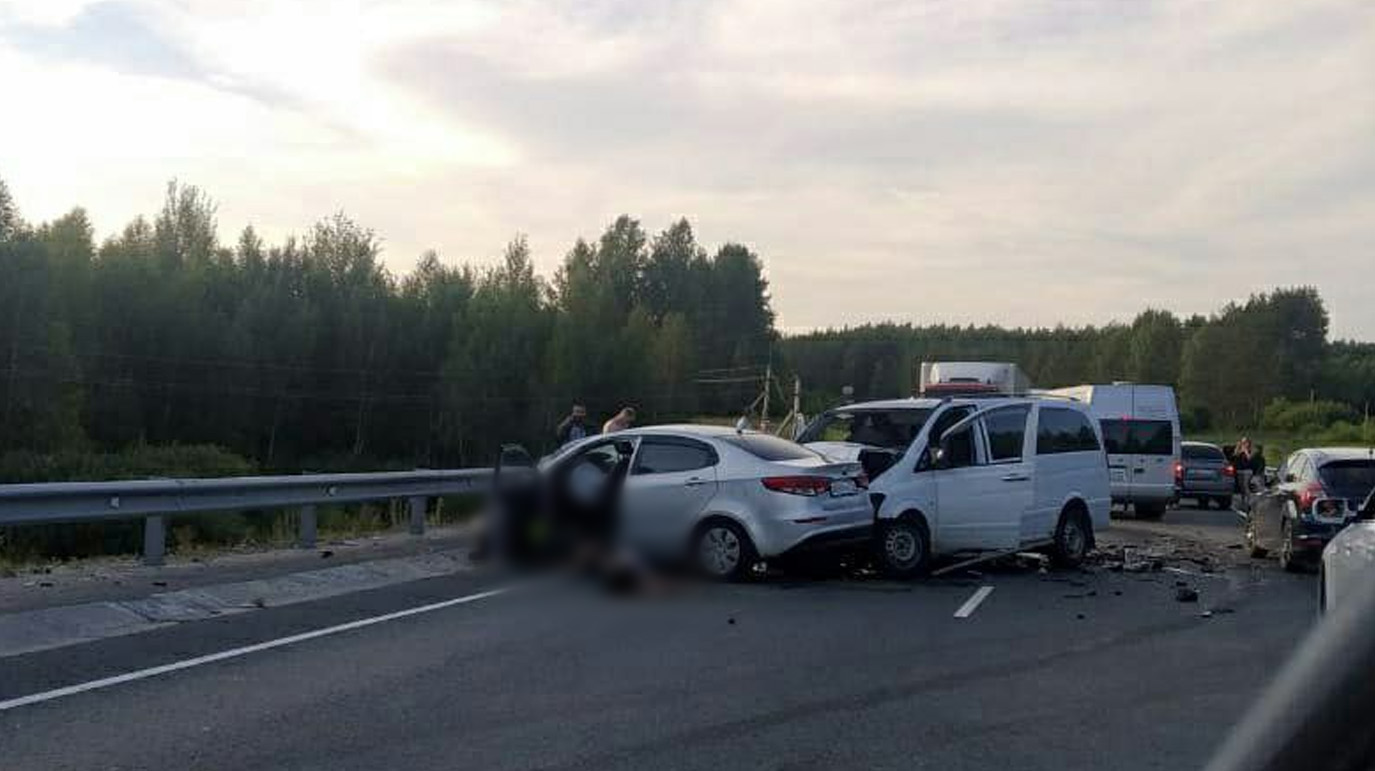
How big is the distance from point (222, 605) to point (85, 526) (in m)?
7.98

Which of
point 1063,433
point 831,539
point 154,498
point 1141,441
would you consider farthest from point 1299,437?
point 831,539

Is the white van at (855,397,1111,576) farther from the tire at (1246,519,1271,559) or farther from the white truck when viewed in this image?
the white truck

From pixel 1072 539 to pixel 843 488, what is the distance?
36.3 feet

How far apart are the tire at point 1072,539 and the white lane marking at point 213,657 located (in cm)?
836

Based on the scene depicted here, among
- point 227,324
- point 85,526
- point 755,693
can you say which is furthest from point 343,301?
point 227,324

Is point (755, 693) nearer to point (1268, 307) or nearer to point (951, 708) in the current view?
point (951, 708)

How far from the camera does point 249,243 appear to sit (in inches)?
1785

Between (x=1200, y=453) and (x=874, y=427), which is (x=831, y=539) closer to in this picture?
(x=874, y=427)

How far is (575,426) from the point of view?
3.44 metres

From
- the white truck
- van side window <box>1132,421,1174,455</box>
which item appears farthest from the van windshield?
van side window <box>1132,421,1174,455</box>

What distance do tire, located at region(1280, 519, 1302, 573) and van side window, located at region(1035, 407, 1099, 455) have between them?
99.2 inches

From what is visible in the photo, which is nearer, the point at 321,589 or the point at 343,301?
the point at 343,301

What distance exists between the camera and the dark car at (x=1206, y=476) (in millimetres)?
37562

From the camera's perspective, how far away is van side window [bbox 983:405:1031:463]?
17.0m
